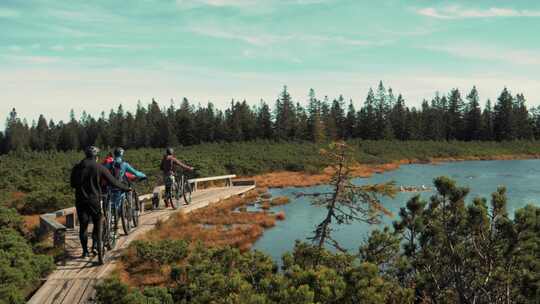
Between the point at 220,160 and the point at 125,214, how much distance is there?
29265mm

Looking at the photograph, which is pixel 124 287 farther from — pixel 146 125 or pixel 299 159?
pixel 146 125

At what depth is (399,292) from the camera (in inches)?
287

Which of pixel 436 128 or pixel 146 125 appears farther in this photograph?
pixel 146 125

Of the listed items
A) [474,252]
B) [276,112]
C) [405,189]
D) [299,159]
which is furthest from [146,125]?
Result: [474,252]

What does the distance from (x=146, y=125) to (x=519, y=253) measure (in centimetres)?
9519

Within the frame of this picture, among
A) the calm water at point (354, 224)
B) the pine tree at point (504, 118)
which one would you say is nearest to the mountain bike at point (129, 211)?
the calm water at point (354, 224)

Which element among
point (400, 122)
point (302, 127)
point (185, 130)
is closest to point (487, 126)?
point (400, 122)

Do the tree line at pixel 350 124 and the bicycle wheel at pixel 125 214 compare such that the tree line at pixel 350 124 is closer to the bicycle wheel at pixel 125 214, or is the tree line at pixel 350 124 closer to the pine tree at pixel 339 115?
the pine tree at pixel 339 115

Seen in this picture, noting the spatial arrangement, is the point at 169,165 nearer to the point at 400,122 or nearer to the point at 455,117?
the point at 400,122

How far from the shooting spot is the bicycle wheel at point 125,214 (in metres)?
10.8

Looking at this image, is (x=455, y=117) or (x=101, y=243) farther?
(x=455, y=117)

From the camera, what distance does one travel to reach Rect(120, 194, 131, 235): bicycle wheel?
1085cm

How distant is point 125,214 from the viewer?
11320mm

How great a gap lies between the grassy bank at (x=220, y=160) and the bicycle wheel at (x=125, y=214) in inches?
213
